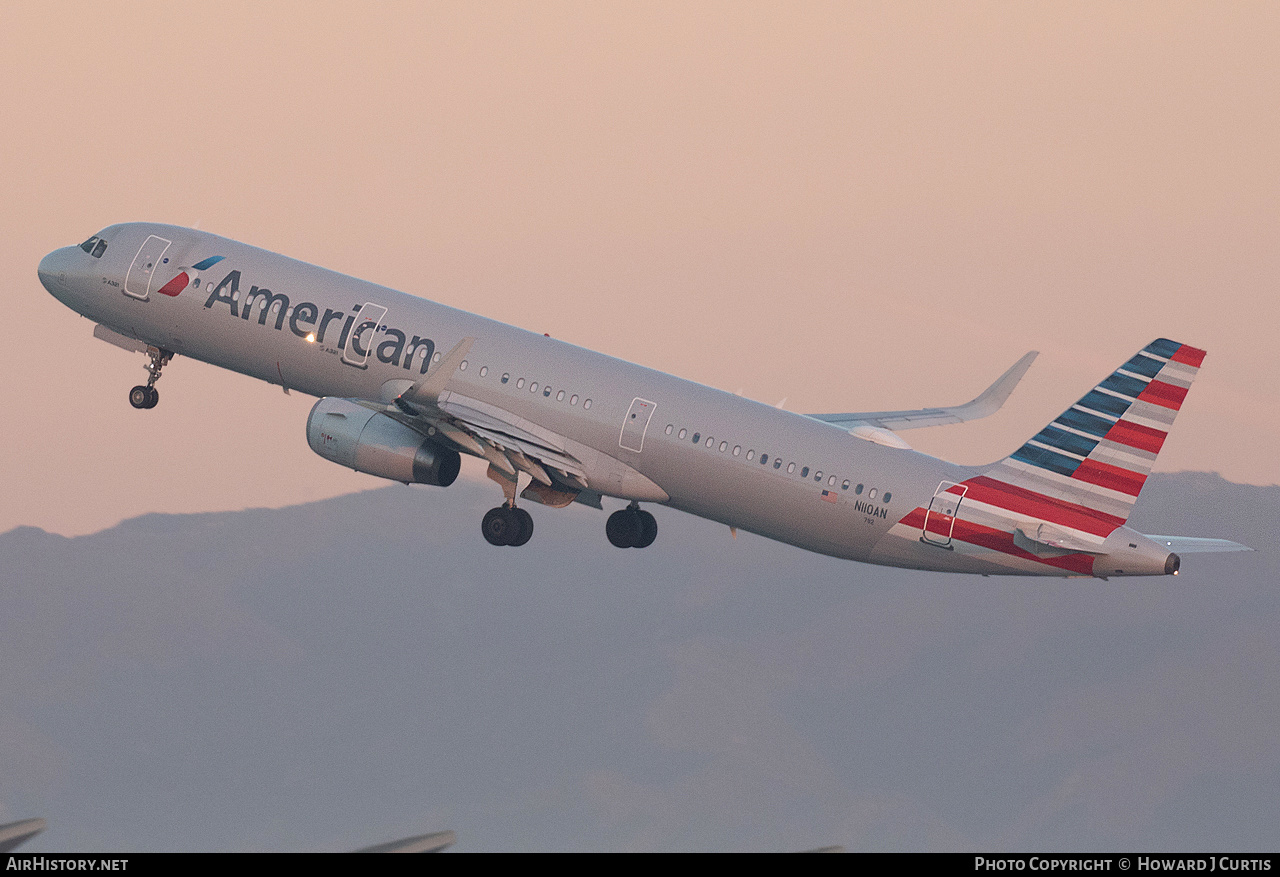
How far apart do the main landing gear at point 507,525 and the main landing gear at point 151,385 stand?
1213 cm

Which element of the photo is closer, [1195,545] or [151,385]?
[1195,545]

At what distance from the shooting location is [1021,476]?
3984cm

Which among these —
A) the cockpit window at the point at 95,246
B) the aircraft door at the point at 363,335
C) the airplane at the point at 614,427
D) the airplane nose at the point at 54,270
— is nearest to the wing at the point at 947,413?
the airplane at the point at 614,427

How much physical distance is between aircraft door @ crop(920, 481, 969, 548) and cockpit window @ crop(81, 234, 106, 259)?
2619 centimetres

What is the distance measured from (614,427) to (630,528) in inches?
235

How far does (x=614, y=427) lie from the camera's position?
144 feet

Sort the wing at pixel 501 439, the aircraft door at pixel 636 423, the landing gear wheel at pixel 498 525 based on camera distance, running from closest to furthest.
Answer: the wing at pixel 501 439
the aircraft door at pixel 636 423
the landing gear wheel at pixel 498 525

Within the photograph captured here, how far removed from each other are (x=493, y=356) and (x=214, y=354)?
9.05 m

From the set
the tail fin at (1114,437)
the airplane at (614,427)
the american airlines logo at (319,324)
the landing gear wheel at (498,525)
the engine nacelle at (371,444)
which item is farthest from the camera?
the landing gear wheel at (498,525)

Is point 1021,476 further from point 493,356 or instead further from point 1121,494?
point 493,356

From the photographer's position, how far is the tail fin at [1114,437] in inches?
1490

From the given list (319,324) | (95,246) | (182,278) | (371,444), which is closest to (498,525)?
(371,444)

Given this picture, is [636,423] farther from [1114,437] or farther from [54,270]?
[54,270]

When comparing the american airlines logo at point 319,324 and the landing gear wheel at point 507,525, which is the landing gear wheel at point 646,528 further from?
the american airlines logo at point 319,324
